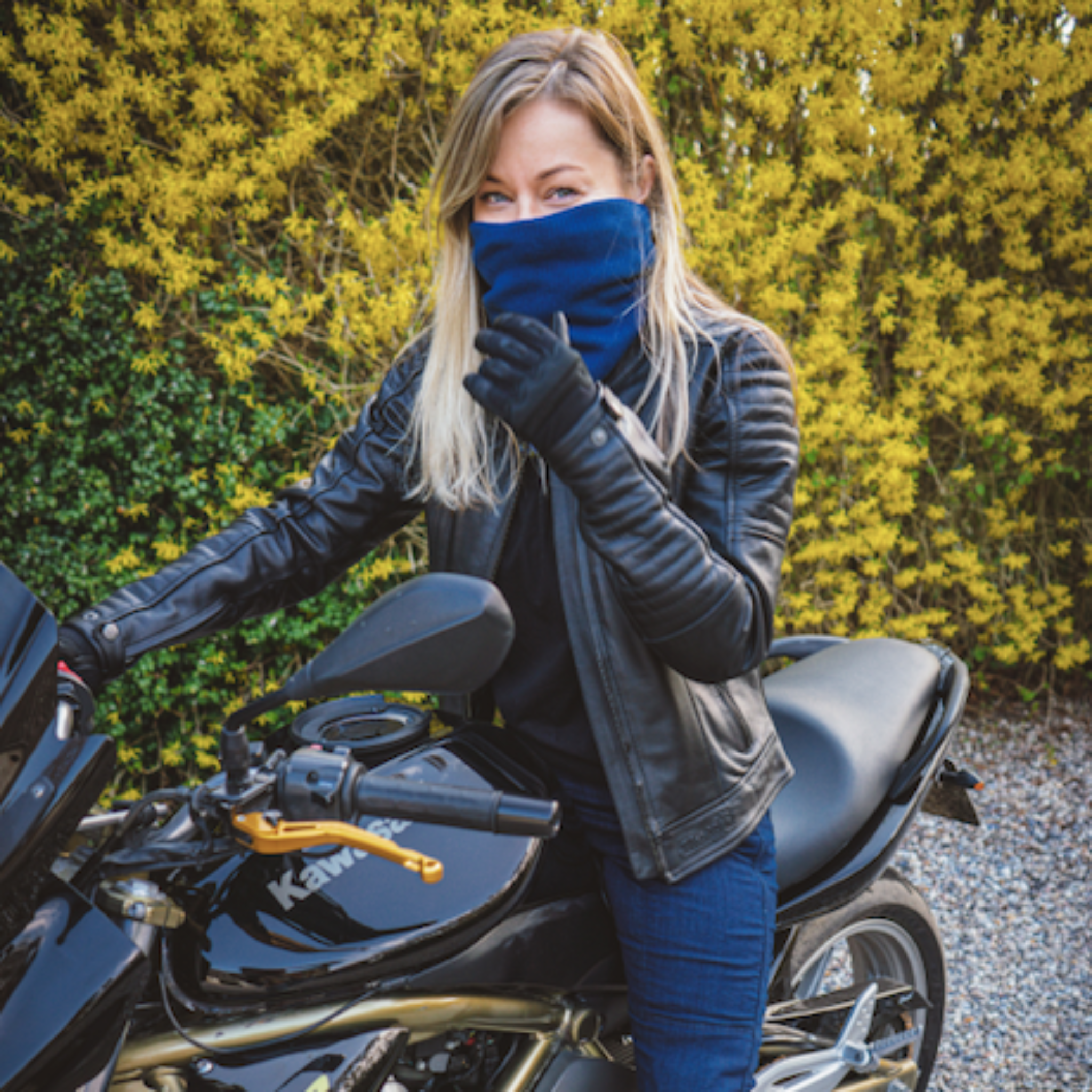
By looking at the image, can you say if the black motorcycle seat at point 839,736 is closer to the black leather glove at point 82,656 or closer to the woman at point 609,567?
the woman at point 609,567

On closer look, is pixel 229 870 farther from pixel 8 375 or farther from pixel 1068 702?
pixel 1068 702

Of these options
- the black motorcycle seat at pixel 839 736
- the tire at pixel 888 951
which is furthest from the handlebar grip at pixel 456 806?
the tire at pixel 888 951

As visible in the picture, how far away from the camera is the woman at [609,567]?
1.25 m

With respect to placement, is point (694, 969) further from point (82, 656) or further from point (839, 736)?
point (82, 656)

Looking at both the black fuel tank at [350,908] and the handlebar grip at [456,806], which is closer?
the handlebar grip at [456,806]

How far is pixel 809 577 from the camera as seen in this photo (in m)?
4.30

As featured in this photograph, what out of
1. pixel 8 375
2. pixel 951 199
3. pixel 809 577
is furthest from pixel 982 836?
pixel 8 375

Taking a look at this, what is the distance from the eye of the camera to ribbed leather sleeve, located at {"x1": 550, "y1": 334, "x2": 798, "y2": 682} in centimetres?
99

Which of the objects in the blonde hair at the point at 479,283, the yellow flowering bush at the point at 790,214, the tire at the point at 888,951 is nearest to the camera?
the blonde hair at the point at 479,283

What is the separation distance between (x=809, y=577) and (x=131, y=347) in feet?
9.79

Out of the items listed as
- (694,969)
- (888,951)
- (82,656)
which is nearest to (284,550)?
(82,656)

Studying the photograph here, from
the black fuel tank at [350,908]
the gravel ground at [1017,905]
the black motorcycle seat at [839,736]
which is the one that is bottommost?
the gravel ground at [1017,905]

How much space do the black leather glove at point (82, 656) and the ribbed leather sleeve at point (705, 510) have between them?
69 centimetres

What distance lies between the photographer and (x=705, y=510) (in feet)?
4.22
